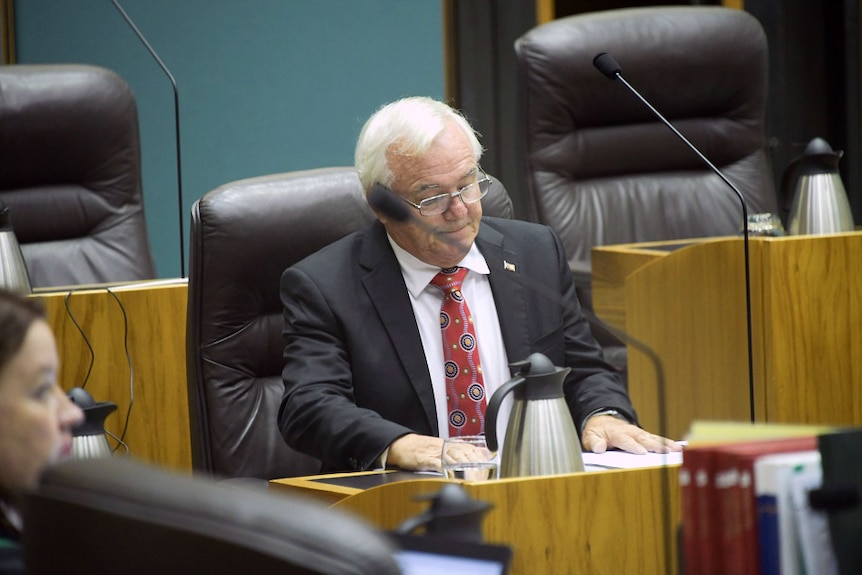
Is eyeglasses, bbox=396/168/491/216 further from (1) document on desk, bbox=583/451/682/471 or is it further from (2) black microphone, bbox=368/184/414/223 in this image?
(2) black microphone, bbox=368/184/414/223

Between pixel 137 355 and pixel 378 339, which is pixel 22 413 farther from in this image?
pixel 137 355

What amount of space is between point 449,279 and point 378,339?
0.16m

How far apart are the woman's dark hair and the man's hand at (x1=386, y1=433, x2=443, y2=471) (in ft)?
3.17

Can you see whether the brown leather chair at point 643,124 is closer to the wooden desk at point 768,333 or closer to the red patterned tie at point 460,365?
the wooden desk at point 768,333

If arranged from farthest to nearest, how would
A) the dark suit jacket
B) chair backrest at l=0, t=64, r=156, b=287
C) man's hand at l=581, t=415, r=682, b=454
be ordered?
chair backrest at l=0, t=64, r=156, b=287, the dark suit jacket, man's hand at l=581, t=415, r=682, b=454

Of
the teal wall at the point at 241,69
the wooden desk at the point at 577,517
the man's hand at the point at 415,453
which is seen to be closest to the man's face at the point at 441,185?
the man's hand at the point at 415,453

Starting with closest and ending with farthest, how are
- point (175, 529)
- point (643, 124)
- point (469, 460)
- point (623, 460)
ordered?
point (175, 529) < point (469, 460) < point (623, 460) < point (643, 124)

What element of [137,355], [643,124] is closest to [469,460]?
[137,355]

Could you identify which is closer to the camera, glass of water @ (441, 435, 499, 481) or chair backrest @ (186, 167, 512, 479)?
glass of water @ (441, 435, 499, 481)

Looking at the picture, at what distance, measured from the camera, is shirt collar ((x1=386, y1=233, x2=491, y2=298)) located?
2324 millimetres

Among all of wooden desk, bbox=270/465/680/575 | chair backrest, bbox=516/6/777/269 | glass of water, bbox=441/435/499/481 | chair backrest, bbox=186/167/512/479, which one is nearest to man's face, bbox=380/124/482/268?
chair backrest, bbox=186/167/512/479

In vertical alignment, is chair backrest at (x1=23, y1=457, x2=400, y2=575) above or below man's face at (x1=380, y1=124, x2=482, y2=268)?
below

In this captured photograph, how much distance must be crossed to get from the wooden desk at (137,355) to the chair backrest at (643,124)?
43.9 inches

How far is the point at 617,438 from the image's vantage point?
196 centimetres
